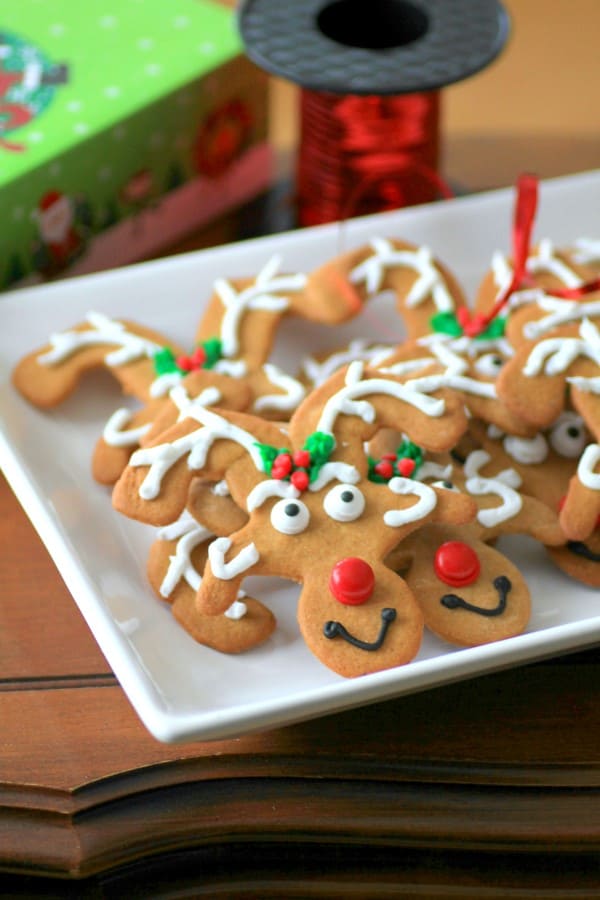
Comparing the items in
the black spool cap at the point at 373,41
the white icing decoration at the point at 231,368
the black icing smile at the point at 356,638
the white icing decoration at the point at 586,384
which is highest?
the black spool cap at the point at 373,41

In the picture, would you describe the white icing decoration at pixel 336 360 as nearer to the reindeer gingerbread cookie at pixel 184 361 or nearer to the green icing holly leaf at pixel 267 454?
the reindeer gingerbread cookie at pixel 184 361

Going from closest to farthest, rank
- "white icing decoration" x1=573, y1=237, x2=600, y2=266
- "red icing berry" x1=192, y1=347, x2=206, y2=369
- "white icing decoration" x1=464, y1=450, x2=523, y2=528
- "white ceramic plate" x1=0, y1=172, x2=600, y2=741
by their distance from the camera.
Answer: "white ceramic plate" x1=0, y1=172, x2=600, y2=741 → "white icing decoration" x1=464, y1=450, x2=523, y2=528 → "red icing berry" x1=192, y1=347, x2=206, y2=369 → "white icing decoration" x1=573, y1=237, x2=600, y2=266

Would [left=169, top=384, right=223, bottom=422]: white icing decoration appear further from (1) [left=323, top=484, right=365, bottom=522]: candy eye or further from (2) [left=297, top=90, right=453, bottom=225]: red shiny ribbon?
(2) [left=297, top=90, right=453, bottom=225]: red shiny ribbon

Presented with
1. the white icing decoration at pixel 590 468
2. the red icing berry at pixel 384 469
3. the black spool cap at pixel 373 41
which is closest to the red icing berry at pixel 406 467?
the red icing berry at pixel 384 469

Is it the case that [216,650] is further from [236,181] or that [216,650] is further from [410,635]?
[236,181]

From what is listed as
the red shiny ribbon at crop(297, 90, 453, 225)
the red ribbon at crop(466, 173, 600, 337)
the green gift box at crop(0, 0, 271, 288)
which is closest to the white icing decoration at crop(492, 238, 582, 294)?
the red ribbon at crop(466, 173, 600, 337)

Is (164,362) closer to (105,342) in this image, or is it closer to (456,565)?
(105,342)
